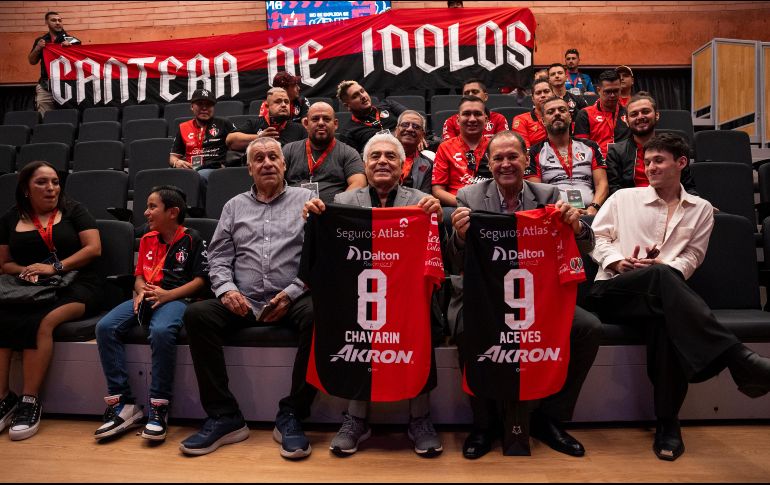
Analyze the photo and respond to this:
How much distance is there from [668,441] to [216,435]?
167 centimetres

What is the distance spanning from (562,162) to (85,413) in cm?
288

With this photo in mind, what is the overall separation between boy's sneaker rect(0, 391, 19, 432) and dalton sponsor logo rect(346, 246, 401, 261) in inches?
64.0

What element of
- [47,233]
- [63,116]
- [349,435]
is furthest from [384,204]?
[63,116]

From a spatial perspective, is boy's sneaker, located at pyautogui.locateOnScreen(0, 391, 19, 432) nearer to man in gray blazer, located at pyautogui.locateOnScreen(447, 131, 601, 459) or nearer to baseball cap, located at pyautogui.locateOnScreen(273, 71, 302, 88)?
man in gray blazer, located at pyautogui.locateOnScreen(447, 131, 601, 459)

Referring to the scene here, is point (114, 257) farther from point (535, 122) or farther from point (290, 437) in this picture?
point (535, 122)

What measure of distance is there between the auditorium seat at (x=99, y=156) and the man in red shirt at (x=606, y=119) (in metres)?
3.86

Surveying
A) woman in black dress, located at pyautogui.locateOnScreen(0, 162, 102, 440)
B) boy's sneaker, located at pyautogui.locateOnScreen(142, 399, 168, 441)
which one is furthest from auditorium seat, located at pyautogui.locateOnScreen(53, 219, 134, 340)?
boy's sneaker, located at pyautogui.locateOnScreen(142, 399, 168, 441)

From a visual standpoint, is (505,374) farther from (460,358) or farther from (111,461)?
(111,461)

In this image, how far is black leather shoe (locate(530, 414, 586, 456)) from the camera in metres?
1.97

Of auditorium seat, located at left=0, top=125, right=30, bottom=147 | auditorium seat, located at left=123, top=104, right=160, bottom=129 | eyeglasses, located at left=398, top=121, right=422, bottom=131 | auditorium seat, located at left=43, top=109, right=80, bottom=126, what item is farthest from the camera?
auditorium seat, located at left=43, top=109, right=80, bottom=126

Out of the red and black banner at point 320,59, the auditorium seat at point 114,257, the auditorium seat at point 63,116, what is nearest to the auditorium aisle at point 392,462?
the auditorium seat at point 114,257

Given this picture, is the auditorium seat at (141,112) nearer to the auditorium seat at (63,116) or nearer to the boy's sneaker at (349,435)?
the auditorium seat at (63,116)

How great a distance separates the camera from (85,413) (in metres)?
2.42

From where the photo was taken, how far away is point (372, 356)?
6.75 feet
